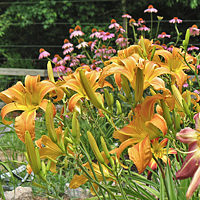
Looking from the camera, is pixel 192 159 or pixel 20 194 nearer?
pixel 192 159

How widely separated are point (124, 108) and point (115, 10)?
5.12m

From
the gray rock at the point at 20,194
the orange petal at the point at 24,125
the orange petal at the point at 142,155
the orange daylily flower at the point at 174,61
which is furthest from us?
the gray rock at the point at 20,194

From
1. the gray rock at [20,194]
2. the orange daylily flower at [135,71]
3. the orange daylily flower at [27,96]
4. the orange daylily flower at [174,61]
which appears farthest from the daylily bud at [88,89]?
the gray rock at [20,194]

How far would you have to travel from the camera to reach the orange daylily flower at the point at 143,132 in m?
0.54

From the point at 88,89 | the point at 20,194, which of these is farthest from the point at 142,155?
the point at 20,194

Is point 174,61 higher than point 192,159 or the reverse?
higher

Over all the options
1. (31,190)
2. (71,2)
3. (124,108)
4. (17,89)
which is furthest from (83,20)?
(17,89)

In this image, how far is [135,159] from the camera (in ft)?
1.81

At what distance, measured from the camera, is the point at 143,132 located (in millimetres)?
609

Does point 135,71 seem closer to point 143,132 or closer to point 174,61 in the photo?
point 143,132

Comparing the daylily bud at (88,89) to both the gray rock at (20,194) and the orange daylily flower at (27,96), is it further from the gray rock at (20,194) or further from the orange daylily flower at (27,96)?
the gray rock at (20,194)

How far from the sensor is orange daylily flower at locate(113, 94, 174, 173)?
0.54m

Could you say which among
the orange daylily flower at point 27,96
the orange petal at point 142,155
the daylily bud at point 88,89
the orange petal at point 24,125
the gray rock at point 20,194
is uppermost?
the daylily bud at point 88,89

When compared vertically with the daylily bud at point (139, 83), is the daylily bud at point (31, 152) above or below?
below
